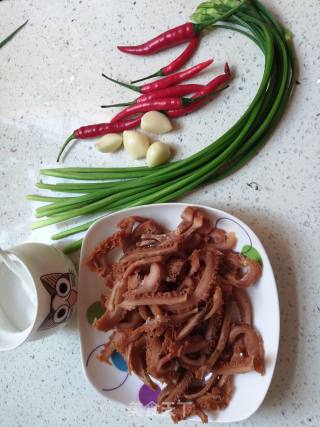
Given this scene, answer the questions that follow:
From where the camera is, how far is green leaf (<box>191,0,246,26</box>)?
1.03m

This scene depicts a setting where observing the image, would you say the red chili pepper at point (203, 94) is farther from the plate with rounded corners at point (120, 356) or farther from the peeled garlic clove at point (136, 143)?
the plate with rounded corners at point (120, 356)

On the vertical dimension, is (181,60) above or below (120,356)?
above


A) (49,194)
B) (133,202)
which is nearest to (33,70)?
(49,194)

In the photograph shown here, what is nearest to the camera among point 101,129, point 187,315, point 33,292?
point 187,315

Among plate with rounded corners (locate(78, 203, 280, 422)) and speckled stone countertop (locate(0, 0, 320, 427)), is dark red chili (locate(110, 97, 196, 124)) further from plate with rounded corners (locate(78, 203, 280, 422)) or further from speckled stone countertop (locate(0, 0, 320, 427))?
plate with rounded corners (locate(78, 203, 280, 422))

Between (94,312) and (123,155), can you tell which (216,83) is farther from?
(94,312)

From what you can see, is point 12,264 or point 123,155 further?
point 123,155

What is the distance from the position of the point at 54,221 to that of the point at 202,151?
0.45 metres

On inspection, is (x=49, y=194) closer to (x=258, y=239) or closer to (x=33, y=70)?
(x=33, y=70)

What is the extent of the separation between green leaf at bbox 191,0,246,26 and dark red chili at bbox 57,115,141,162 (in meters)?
0.28

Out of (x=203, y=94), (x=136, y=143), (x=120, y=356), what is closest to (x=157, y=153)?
(x=136, y=143)

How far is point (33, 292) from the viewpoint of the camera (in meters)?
1.08

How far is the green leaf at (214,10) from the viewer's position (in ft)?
3.38

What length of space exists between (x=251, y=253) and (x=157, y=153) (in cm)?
33
